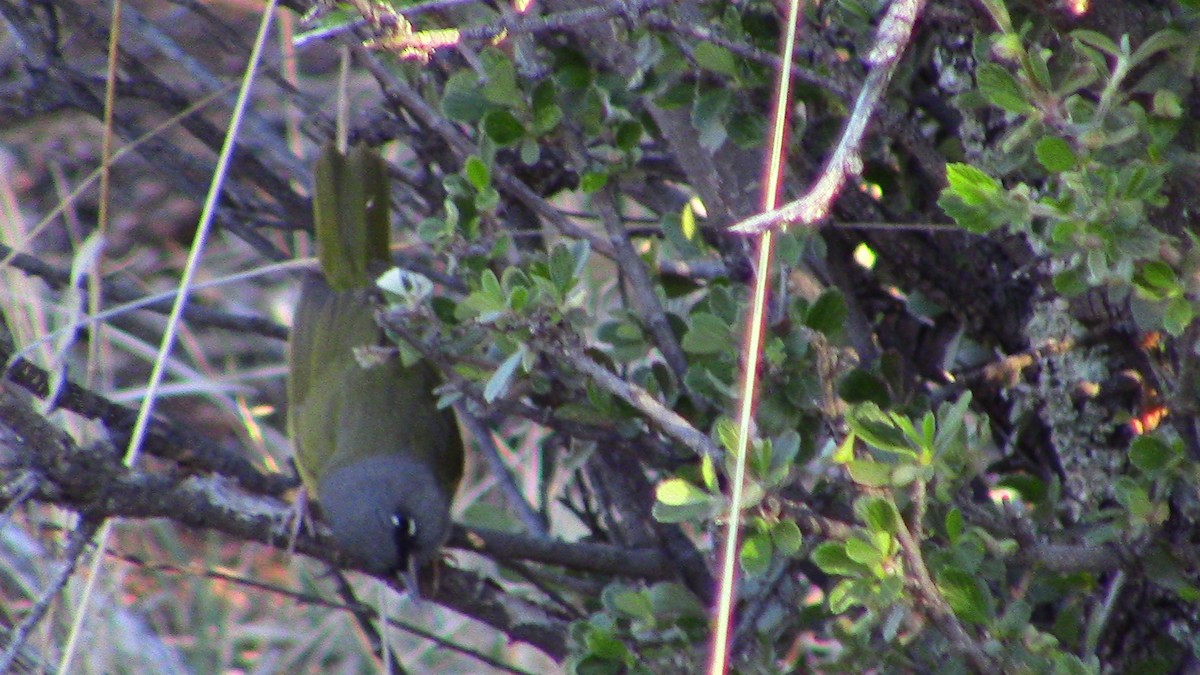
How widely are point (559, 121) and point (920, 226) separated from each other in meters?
0.62

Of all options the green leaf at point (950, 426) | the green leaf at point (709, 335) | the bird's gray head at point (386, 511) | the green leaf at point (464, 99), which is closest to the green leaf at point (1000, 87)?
the green leaf at point (950, 426)

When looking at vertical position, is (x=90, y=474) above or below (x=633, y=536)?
above

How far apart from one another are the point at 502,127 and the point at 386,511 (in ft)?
5.72

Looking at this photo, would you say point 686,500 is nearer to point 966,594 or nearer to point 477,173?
point 966,594

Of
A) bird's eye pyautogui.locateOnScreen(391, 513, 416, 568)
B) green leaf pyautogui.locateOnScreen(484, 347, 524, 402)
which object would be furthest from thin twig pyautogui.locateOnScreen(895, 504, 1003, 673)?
bird's eye pyautogui.locateOnScreen(391, 513, 416, 568)

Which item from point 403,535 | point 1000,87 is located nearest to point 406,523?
point 403,535

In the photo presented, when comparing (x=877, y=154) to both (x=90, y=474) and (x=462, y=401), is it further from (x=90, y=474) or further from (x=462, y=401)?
Answer: (x=90, y=474)

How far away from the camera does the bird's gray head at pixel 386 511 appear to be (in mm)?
3441

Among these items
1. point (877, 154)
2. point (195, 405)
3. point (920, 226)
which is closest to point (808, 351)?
point (920, 226)

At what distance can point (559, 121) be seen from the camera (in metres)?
2.31

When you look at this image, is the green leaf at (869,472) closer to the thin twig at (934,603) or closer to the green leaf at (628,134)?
the thin twig at (934,603)

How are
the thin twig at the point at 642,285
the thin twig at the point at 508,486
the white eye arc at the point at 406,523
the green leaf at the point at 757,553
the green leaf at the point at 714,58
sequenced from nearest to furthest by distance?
the green leaf at the point at 757,553
the green leaf at the point at 714,58
the thin twig at the point at 642,285
the thin twig at the point at 508,486
the white eye arc at the point at 406,523

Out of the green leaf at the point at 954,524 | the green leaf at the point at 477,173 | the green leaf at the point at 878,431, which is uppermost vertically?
the green leaf at the point at 477,173

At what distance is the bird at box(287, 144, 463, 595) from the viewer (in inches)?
143
